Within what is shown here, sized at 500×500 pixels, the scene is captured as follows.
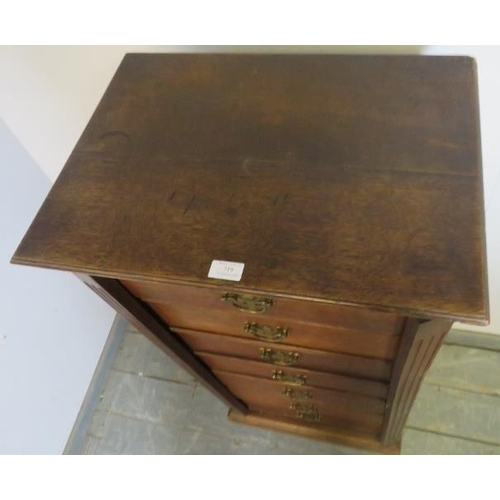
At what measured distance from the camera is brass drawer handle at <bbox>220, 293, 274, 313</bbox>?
560 millimetres

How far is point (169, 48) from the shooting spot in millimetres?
799

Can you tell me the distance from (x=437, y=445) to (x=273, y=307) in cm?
85

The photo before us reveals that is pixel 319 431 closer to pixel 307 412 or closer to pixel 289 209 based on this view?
pixel 307 412

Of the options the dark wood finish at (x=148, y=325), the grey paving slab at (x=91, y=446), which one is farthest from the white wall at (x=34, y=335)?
the dark wood finish at (x=148, y=325)

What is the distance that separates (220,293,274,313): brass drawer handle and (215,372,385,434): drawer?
395 mm

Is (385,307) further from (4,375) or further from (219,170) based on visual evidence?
(4,375)

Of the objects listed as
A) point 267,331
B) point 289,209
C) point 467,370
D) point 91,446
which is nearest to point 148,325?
point 267,331

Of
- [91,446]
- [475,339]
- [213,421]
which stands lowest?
[91,446]

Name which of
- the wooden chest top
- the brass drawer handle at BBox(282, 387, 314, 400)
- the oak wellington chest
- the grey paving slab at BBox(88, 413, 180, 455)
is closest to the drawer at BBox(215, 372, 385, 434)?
the brass drawer handle at BBox(282, 387, 314, 400)

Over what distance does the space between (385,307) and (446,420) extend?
3.06 ft

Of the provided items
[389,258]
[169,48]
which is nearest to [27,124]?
[169,48]

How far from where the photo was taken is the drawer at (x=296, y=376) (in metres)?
0.79

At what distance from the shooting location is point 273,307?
60cm

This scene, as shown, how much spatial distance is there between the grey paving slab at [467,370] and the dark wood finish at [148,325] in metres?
0.64
